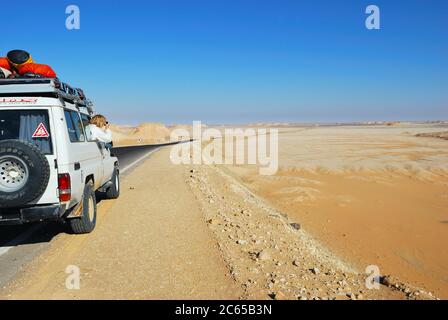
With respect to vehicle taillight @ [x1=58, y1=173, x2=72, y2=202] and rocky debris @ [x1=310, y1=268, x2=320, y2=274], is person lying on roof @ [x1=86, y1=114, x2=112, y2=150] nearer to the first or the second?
vehicle taillight @ [x1=58, y1=173, x2=72, y2=202]

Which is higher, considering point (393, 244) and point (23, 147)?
point (23, 147)

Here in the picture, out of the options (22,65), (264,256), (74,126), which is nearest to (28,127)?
(74,126)

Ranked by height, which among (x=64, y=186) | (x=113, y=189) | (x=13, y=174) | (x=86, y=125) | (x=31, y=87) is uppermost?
(x=31, y=87)

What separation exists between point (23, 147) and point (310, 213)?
9.12m

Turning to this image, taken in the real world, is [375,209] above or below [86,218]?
below

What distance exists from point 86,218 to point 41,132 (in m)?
1.78

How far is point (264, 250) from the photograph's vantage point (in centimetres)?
605

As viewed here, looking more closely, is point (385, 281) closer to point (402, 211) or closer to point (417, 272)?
point (417, 272)

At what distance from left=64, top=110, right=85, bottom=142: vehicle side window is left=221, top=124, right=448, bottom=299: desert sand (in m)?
5.80

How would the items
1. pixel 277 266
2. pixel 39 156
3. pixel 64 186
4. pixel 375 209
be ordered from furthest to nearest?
pixel 375 209 < pixel 64 186 < pixel 277 266 < pixel 39 156

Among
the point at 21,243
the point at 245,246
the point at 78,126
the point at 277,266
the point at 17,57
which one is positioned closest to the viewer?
the point at 277,266

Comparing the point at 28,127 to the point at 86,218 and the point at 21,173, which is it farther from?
the point at 86,218

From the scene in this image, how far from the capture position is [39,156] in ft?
17.3
